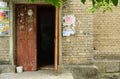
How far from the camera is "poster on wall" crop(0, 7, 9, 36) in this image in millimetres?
8156

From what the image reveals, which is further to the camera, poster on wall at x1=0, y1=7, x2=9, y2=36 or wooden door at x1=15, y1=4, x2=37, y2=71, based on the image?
wooden door at x1=15, y1=4, x2=37, y2=71

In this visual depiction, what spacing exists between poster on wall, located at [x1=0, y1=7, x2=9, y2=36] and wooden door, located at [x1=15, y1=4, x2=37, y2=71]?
0.47 meters

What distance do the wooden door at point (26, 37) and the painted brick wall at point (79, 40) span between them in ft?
3.24

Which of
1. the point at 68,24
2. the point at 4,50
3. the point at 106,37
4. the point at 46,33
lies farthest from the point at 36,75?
the point at 46,33

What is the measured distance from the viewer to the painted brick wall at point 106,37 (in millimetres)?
8992

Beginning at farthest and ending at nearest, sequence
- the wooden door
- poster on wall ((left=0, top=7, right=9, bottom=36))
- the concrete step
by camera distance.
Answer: the wooden door < poster on wall ((left=0, top=7, right=9, bottom=36)) < the concrete step

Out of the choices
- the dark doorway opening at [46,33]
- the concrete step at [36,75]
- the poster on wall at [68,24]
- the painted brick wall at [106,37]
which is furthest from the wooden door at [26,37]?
the dark doorway opening at [46,33]

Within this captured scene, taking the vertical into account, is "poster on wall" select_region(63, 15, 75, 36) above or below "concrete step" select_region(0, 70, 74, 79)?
above

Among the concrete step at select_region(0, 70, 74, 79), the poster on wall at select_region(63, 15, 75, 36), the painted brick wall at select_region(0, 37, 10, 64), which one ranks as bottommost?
the concrete step at select_region(0, 70, 74, 79)

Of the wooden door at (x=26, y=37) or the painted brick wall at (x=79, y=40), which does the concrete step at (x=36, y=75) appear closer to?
the wooden door at (x=26, y=37)

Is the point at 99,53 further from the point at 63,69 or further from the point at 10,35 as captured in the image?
the point at 10,35

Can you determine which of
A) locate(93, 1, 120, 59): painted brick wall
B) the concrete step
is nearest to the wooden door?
the concrete step

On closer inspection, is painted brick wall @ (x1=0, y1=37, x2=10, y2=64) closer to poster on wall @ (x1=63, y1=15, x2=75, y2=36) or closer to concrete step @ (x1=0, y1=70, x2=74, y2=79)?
concrete step @ (x1=0, y1=70, x2=74, y2=79)

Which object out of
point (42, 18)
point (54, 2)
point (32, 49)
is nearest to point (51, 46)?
point (42, 18)
